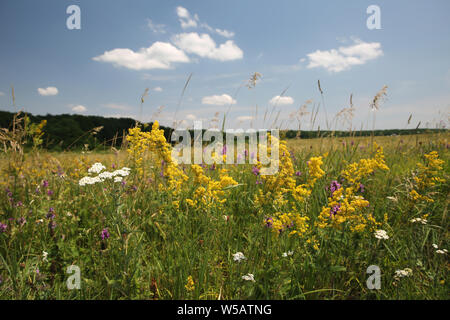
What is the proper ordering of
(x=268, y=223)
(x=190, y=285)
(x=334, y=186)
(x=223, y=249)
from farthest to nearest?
(x=334, y=186) < (x=223, y=249) < (x=268, y=223) < (x=190, y=285)

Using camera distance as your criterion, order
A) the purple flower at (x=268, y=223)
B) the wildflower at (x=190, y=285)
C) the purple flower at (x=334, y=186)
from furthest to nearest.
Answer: the purple flower at (x=334, y=186) → the purple flower at (x=268, y=223) → the wildflower at (x=190, y=285)

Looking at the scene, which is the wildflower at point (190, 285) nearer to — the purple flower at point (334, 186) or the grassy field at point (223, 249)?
the grassy field at point (223, 249)

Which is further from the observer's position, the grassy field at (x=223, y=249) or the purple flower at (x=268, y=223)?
the purple flower at (x=268, y=223)

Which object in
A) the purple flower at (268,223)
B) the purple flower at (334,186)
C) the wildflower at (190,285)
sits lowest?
the wildflower at (190,285)

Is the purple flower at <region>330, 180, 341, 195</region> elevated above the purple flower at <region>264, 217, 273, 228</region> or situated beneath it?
elevated above

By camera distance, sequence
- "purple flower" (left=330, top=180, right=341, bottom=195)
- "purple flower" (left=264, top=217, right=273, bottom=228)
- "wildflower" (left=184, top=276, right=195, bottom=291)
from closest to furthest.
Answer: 1. "wildflower" (left=184, top=276, right=195, bottom=291)
2. "purple flower" (left=264, top=217, right=273, bottom=228)
3. "purple flower" (left=330, top=180, right=341, bottom=195)

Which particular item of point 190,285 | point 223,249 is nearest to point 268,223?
point 223,249

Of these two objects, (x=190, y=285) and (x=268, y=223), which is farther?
(x=268, y=223)

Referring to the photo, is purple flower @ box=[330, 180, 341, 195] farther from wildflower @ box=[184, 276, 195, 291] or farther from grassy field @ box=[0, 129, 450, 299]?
wildflower @ box=[184, 276, 195, 291]

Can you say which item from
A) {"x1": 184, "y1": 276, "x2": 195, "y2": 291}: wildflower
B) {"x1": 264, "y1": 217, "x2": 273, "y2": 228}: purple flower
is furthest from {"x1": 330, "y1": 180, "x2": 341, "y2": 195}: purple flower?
{"x1": 184, "y1": 276, "x2": 195, "y2": 291}: wildflower

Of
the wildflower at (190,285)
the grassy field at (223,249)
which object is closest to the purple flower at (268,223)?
the grassy field at (223,249)

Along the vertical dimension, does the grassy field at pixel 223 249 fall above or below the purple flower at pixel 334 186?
below

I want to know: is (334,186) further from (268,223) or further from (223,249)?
(223,249)
